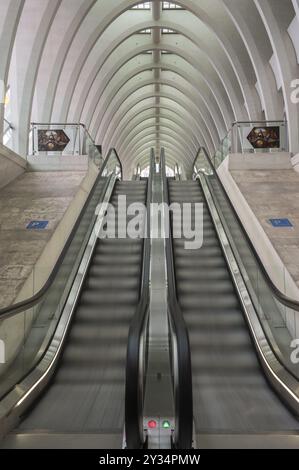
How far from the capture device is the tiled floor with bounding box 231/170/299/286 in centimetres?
696

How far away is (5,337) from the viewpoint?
161 inches

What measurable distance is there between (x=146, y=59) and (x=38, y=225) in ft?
87.0

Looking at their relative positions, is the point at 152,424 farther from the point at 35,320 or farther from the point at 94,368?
the point at 35,320

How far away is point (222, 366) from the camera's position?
16.6ft

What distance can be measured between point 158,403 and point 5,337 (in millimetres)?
1582

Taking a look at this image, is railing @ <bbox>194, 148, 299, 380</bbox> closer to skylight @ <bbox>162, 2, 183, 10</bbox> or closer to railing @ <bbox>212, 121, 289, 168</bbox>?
railing @ <bbox>212, 121, 289, 168</bbox>

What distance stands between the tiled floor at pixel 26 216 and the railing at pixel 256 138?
462cm

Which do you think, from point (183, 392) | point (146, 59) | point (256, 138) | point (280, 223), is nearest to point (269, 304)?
point (183, 392)
